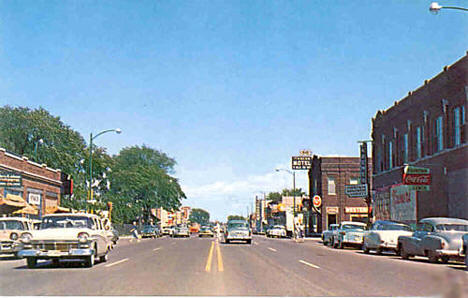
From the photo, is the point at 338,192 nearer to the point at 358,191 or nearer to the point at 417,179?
the point at 358,191

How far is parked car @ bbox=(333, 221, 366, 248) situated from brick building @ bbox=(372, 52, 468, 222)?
5.90 meters

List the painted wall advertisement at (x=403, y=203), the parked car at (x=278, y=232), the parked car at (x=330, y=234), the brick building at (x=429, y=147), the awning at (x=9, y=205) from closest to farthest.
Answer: the awning at (x=9, y=205) < the brick building at (x=429, y=147) < the parked car at (x=330, y=234) < the painted wall advertisement at (x=403, y=203) < the parked car at (x=278, y=232)

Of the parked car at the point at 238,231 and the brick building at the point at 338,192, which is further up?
the brick building at the point at 338,192

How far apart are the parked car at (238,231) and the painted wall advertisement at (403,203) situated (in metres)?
12.3

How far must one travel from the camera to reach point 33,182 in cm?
4759

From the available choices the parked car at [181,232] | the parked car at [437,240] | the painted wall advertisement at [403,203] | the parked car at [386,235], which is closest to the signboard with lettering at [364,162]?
the painted wall advertisement at [403,203]

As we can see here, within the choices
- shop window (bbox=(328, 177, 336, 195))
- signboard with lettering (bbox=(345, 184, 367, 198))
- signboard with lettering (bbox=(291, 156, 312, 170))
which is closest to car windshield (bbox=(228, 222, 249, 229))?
signboard with lettering (bbox=(345, 184, 367, 198))

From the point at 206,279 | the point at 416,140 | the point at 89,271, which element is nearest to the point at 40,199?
the point at 416,140

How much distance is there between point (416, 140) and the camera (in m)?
42.2

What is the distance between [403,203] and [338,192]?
30.5 m

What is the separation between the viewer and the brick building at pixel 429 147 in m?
34.0

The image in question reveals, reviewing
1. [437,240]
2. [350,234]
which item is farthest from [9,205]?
[437,240]

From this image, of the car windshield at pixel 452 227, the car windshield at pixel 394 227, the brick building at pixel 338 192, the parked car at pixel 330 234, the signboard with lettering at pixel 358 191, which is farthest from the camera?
the brick building at pixel 338 192

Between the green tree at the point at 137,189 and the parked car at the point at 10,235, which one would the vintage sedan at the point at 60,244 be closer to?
the parked car at the point at 10,235
